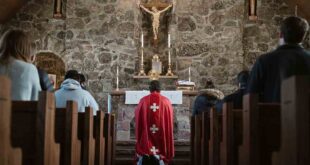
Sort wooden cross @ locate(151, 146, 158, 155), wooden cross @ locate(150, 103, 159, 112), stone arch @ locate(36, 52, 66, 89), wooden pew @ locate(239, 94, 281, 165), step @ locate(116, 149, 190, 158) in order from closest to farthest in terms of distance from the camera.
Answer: wooden pew @ locate(239, 94, 281, 165)
wooden cross @ locate(151, 146, 158, 155)
wooden cross @ locate(150, 103, 159, 112)
step @ locate(116, 149, 190, 158)
stone arch @ locate(36, 52, 66, 89)

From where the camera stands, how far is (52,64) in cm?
1122

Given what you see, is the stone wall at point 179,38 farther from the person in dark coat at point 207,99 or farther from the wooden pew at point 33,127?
the wooden pew at point 33,127

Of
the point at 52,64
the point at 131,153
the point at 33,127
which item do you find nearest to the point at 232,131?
the point at 33,127

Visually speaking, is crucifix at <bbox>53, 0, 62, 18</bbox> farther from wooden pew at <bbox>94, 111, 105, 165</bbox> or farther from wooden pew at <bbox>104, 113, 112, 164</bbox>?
wooden pew at <bbox>94, 111, 105, 165</bbox>

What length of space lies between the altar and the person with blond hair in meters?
5.81

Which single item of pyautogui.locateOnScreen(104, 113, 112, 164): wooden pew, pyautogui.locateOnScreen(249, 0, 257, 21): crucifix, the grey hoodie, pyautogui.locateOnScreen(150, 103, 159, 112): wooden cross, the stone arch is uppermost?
pyautogui.locateOnScreen(249, 0, 257, 21): crucifix

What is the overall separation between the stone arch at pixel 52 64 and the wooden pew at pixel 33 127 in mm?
8564

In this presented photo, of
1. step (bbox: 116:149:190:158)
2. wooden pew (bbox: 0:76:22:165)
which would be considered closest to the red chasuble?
step (bbox: 116:149:190:158)

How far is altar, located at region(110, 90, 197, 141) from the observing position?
30.4 ft

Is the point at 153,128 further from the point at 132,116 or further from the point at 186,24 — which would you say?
the point at 186,24

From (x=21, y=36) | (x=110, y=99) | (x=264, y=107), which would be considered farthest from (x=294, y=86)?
(x=110, y=99)

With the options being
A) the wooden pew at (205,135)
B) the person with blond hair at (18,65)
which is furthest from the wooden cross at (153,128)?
the person with blond hair at (18,65)

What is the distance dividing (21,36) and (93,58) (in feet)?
24.7

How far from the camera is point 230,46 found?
10859 mm
